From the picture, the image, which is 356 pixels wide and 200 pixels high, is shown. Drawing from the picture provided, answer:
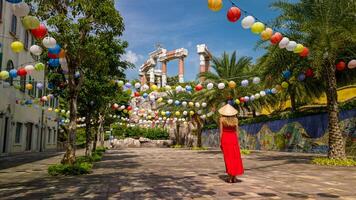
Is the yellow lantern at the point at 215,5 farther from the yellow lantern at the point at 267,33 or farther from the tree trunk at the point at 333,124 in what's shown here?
the tree trunk at the point at 333,124

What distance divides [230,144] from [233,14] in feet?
10.6

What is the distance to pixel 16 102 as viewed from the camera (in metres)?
23.2

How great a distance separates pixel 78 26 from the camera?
36.4ft

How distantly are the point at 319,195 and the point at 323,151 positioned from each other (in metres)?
17.7

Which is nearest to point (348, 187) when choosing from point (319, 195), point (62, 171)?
point (319, 195)

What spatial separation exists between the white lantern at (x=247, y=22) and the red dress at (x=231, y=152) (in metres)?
2.76

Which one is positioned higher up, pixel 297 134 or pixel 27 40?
pixel 27 40

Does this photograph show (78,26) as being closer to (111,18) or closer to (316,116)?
(111,18)

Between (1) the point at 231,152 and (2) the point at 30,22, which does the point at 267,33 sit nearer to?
(1) the point at 231,152

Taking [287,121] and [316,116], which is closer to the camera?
[316,116]

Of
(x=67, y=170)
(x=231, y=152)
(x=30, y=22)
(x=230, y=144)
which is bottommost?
(x=67, y=170)

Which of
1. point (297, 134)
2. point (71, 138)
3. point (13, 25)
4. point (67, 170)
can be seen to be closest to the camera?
point (67, 170)

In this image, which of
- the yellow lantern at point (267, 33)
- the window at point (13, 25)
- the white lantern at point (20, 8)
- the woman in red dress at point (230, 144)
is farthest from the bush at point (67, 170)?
the window at point (13, 25)

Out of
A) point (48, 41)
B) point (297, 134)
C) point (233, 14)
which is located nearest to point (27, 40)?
point (48, 41)
